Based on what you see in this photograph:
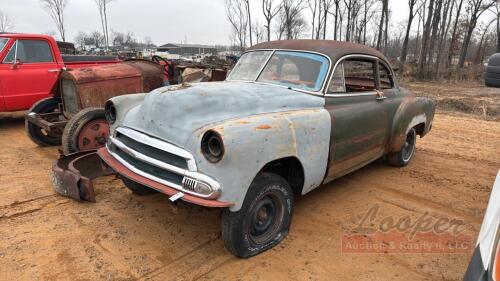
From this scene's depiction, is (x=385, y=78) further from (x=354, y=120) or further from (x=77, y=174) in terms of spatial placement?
(x=77, y=174)

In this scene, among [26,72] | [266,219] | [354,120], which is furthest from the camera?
[26,72]

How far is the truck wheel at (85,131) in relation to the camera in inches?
212

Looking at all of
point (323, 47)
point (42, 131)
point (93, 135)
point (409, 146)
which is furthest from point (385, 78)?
point (42, 131)

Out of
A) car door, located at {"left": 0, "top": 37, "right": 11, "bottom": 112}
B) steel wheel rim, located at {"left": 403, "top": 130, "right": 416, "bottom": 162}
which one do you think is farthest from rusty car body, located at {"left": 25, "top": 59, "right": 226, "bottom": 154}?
steel wheel rim, located at {"left": 403, "top": 130, "right": 416, "bottom": 162}

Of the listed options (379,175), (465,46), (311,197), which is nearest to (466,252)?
(311,197)

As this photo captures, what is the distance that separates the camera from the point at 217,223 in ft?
12.8

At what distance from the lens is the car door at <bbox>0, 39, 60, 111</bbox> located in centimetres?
763

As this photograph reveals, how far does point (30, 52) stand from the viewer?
7.93 metres

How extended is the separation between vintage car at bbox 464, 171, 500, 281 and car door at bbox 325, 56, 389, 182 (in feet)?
6.82

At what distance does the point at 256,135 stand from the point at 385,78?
313cm

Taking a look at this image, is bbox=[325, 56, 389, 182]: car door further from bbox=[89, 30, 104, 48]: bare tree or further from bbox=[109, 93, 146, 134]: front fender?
bbox=[89, 30, 104, 48]: bare tree

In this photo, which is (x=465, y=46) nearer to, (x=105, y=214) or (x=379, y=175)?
(x=379, y=175)

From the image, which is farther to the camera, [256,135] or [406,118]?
[406,118]

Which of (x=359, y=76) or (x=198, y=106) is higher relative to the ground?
(x=359, y=76)
